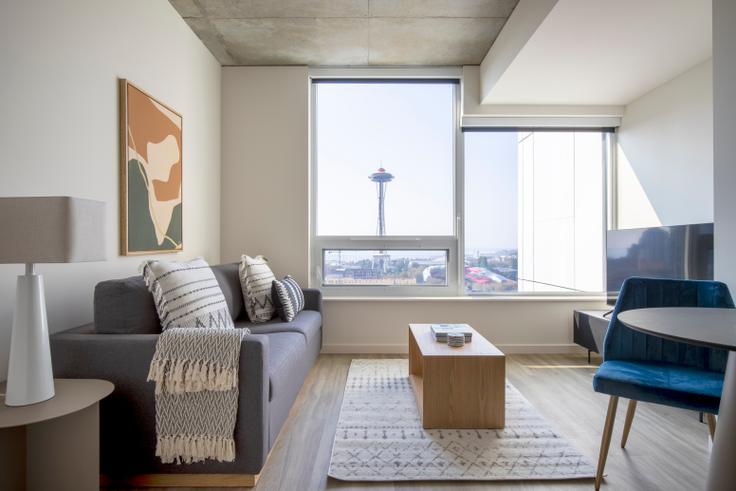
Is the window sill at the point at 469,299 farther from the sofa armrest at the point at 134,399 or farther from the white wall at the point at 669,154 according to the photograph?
the sofa armrest at the point at 134,399

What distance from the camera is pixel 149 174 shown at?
2594 millimetres

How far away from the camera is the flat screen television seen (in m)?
2.58

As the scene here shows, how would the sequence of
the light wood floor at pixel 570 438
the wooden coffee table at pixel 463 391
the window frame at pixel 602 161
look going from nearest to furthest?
the light wood floor at pixel 570 438 < the wooden coffee table at pixel 463 391 < the window frame at pixel 602 161

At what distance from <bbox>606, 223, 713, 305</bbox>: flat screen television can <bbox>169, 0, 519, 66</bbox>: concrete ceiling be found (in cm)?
200

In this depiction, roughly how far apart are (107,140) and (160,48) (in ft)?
3.16

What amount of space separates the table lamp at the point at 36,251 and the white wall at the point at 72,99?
35 centimetres

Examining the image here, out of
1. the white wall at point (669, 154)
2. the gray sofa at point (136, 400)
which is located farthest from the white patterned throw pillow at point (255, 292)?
the white wall at point (669, 154)

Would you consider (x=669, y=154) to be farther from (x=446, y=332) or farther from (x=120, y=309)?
(x=120, y=309)

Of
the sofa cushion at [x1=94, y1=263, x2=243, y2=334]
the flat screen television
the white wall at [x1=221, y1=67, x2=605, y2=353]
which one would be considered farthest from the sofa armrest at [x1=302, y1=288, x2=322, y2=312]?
the flat screen television

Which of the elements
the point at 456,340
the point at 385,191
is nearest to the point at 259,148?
the point at 385,191

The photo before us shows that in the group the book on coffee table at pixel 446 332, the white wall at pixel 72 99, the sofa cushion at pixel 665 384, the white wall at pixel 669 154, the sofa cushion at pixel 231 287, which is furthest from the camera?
the white wall at pixel 669 154

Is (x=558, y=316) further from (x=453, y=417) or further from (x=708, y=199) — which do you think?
(x=453, y=417)

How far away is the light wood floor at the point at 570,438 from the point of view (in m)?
1.74

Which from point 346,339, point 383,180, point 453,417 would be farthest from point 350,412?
point 383,180
